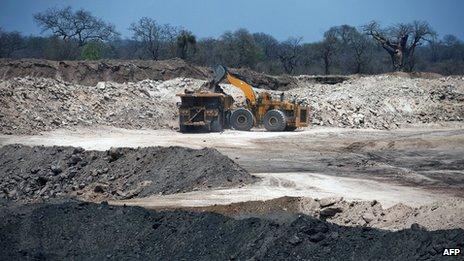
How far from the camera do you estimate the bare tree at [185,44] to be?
47.9 metres

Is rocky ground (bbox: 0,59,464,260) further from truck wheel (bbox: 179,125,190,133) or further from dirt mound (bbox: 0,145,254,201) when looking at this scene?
truck wheel (bbox: 179,125,190,133)

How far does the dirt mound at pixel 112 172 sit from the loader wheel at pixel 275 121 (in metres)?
9.50

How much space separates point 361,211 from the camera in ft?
35.5

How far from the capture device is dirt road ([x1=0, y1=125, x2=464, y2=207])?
44.1 feet

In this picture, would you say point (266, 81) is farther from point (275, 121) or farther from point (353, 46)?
point (353, 46)

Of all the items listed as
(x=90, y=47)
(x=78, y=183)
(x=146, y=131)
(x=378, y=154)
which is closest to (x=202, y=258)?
(x=78, y=183)

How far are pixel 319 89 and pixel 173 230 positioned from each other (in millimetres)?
28164

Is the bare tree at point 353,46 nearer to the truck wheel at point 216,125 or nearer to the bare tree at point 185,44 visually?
the bare tree at point 185,44

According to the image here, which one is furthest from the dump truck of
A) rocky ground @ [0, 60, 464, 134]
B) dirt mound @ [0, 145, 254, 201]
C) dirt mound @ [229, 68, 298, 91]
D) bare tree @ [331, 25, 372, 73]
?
bare tree @ [331, 25, 372, 73]

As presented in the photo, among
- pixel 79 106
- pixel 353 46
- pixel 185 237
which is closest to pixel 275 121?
pixel 79 106

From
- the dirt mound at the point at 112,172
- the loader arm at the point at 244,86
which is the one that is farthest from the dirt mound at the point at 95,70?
the dirt mound at the point at 112,172

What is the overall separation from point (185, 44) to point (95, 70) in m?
15.1

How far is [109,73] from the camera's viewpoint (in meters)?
34.3

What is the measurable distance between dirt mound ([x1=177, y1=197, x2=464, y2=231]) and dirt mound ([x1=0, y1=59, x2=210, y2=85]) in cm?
2347
